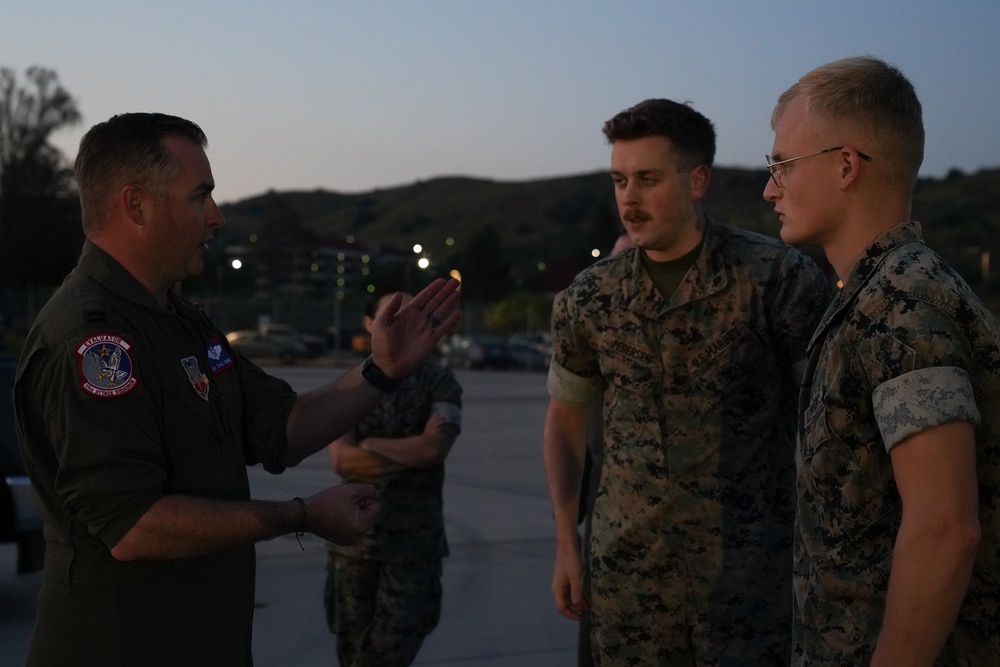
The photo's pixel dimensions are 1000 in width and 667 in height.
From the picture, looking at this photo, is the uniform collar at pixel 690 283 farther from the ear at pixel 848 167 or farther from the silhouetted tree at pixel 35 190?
the silhouetted tree at pixel 35 190

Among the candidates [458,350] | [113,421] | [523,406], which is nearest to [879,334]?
[113,421]

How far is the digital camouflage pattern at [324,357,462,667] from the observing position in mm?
4590

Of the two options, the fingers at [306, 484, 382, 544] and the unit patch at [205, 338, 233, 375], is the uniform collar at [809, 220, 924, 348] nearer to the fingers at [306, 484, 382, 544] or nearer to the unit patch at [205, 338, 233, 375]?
the fingers at [306, 484, 382, 544]

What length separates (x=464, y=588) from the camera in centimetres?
735

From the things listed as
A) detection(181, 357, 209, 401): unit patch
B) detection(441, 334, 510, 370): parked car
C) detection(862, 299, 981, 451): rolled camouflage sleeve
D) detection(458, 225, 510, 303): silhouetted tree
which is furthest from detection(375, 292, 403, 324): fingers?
detection(458, 225, 510, 303): silhouetted tree

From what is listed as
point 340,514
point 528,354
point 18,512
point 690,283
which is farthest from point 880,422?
point 528,354

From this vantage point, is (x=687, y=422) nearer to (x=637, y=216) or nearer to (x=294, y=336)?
(x=637, y=216)

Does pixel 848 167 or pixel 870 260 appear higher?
pixel 848 167

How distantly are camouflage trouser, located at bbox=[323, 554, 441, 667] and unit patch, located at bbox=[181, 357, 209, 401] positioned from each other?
7.00 ft

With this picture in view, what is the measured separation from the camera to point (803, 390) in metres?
2.25

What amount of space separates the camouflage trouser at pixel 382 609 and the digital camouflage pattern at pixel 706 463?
142 cm

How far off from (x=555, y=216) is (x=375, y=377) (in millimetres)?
159425

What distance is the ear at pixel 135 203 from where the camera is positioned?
2.62m

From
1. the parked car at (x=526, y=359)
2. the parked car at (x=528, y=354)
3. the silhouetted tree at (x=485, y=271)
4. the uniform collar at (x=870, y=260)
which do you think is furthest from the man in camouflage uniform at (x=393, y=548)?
the silhouetted tree at (x=485, y=271)
